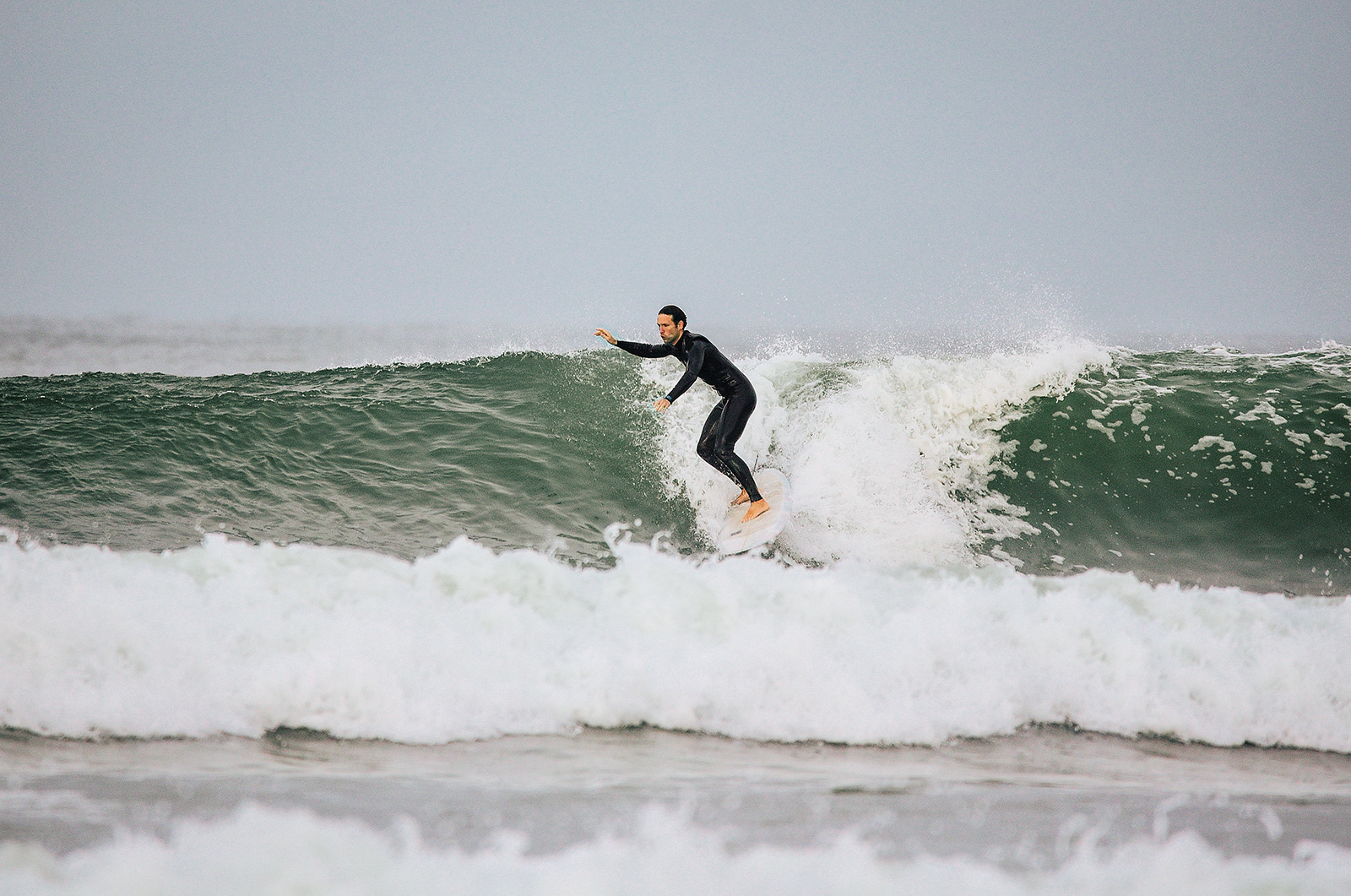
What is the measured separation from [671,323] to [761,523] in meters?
1.83

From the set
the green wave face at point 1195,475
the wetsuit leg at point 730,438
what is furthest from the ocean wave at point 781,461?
the wetsuit leg at point 730,438

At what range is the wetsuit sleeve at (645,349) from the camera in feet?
21.7

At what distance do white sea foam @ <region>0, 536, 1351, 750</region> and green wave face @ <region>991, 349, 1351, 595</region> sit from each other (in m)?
2.21

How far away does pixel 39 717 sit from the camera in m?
3.52

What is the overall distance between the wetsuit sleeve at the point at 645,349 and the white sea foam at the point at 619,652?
233 cm

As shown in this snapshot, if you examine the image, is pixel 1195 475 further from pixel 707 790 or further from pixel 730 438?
pixel 707 790

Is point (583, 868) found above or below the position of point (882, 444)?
below

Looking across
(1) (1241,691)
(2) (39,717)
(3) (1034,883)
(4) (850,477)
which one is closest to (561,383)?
(4) (850,477)

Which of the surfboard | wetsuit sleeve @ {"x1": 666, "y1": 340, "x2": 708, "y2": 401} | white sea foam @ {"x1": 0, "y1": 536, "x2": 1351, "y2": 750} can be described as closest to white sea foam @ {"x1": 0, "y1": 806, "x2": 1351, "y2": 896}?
white sea foam @ {"x1": 0, "y1": 536, "x2": 1351, "y2": 750}

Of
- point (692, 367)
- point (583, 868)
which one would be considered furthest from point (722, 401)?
point (583, 868)

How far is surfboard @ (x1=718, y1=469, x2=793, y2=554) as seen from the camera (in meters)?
6.23

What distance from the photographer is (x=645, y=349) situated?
263 inches

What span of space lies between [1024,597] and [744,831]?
2.83 metres

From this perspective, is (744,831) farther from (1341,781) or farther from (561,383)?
(561,383)
